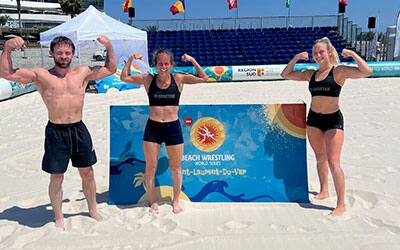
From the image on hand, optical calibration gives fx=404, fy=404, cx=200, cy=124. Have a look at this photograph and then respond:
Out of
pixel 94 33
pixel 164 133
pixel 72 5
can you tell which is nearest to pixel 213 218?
pixel 164 133

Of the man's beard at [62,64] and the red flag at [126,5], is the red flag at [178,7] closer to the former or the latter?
the red flag at [126,5]

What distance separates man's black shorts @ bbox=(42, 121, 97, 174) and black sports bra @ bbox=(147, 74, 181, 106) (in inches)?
25.9

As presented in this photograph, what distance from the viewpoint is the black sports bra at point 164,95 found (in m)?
3.46

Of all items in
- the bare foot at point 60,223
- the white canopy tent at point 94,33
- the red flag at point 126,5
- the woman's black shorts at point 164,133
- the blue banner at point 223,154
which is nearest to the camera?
the bare foot at point 60,223

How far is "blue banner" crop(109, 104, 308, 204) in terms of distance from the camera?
154 inches

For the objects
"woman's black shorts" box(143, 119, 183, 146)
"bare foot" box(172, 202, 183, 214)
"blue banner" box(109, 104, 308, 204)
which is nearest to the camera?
"woman's black shorts" box(143, 119, 183, 146)

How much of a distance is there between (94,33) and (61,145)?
→ 10.3 meters

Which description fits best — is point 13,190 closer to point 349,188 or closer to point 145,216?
point 145,216

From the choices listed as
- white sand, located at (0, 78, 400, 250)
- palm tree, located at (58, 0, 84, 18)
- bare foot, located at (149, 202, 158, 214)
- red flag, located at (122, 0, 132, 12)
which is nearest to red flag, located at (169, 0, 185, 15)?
red flag, located at (122, 0, 132, 12)

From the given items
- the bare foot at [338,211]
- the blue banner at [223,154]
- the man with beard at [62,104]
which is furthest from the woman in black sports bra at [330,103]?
the man with beard at [62,104]

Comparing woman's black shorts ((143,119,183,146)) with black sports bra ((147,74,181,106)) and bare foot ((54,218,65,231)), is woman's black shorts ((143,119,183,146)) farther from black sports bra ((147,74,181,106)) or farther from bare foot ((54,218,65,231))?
bare foot ((54,218,65,231))

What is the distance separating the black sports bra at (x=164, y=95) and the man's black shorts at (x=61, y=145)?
658 millimetres

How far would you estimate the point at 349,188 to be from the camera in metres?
4.23

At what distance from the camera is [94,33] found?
12.8 m
